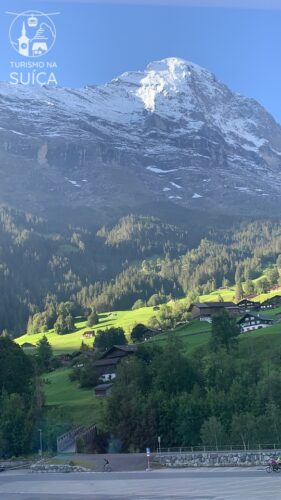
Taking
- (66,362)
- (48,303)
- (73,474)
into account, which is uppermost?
(48,303)

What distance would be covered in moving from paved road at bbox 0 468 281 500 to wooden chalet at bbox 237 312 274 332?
2658 inches

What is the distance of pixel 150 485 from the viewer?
29922 millimetres

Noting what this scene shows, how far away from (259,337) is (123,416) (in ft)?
113

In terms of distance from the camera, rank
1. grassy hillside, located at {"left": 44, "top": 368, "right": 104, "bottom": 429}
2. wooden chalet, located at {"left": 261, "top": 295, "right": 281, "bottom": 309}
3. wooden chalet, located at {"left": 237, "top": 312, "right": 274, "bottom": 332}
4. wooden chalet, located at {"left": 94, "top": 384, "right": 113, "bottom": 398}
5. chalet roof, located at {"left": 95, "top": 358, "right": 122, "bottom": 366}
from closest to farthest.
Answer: grassy hillside, located at {"left": 44, "top": 368, "right": 104, "bottom": 429} → wooden chalet, located at {"left": 94, "top": 384, "right": 113, "bottom": 398} → chalet roof, located at {"left": 95, "top": 358, "right": 122, "bottom": 366} → wooden chalet, located at {"left": 237, "top": 312, "right": 274, "bottom": 332} → wooden chalet, located at {"left": 261, "top": 295, "right": 281, "bottom": 309}

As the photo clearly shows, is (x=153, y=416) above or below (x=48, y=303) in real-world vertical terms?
below

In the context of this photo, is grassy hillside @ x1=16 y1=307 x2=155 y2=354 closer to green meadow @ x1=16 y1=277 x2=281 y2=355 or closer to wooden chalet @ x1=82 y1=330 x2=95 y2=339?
green meadow @ x1=16 y1=277 x2=281 y2=355

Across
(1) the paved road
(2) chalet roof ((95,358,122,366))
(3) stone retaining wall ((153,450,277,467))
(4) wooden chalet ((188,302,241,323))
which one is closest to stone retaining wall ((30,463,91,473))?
(1) the paved road

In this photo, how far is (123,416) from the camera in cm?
5084

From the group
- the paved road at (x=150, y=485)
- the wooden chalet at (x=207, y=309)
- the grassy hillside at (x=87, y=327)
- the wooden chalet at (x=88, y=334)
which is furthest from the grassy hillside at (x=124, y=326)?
the paved road at (x=150, y=485)

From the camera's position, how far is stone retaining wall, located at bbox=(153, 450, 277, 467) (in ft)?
114

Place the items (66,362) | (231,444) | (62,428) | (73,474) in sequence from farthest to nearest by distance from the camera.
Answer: (66,362), (62,428), (231,444), (73,474)

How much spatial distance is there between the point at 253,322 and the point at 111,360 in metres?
30.3

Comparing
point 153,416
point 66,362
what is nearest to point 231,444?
point 153,416

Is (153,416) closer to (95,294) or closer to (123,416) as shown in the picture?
(123,416)
